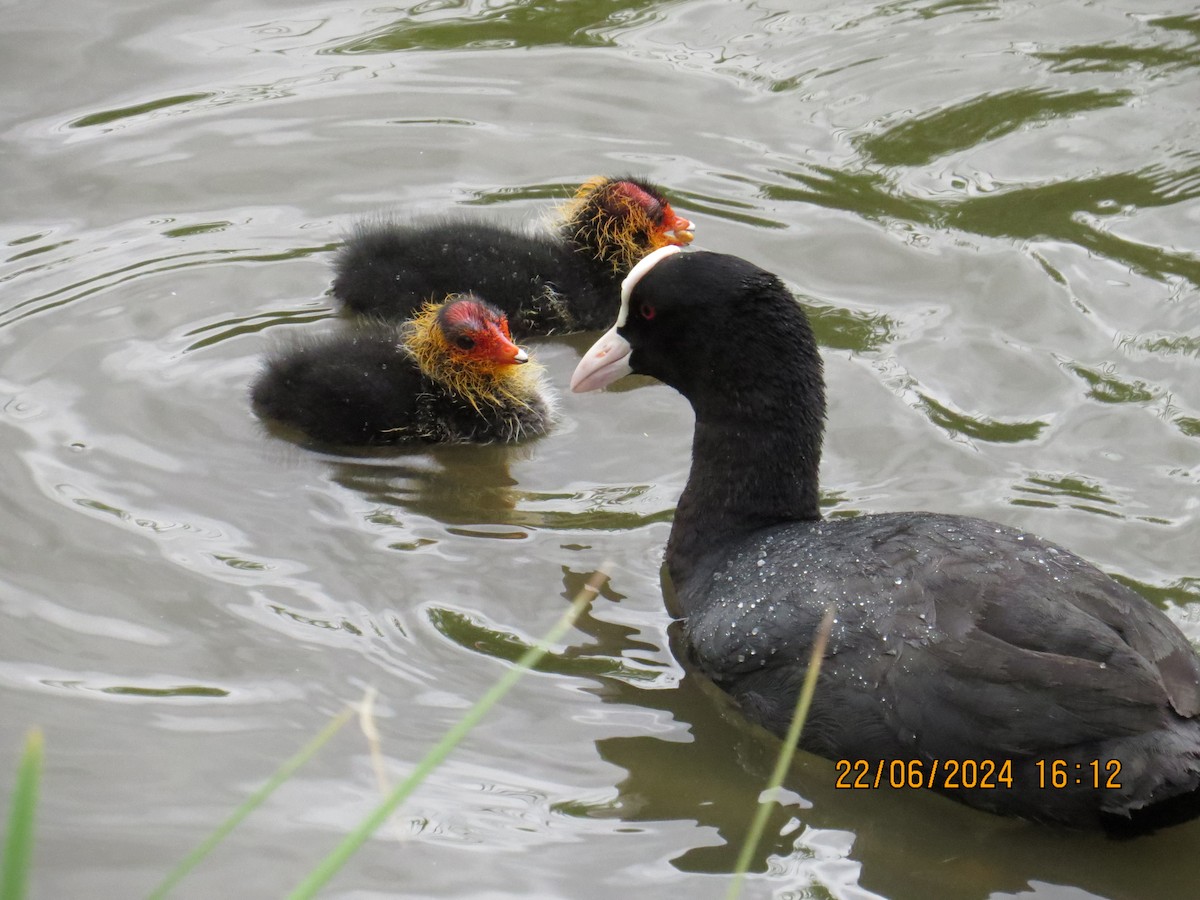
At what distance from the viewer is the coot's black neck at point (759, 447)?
4.63m

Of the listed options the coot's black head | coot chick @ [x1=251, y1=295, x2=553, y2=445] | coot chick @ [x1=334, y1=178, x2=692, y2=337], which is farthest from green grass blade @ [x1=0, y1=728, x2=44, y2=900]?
coot chick @ [x1=334, y1=178, x2=692, y2=337]

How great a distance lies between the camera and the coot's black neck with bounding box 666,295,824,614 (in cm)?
463

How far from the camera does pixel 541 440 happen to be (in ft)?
18.9

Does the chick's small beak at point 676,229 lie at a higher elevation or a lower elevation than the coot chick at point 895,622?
higher

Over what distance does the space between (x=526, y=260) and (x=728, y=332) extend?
5.58 ft

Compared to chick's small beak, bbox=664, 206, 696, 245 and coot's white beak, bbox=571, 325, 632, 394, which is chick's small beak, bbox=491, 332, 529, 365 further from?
chick's small beak, bbox=664, 206, 696, 245

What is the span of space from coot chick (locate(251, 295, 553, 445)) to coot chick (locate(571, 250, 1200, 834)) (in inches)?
39.4

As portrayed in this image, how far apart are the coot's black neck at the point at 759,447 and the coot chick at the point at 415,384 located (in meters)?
1.14

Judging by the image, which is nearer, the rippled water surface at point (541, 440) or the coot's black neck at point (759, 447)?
the rippled water surface at point (541, 440)

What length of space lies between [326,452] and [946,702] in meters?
2.68
